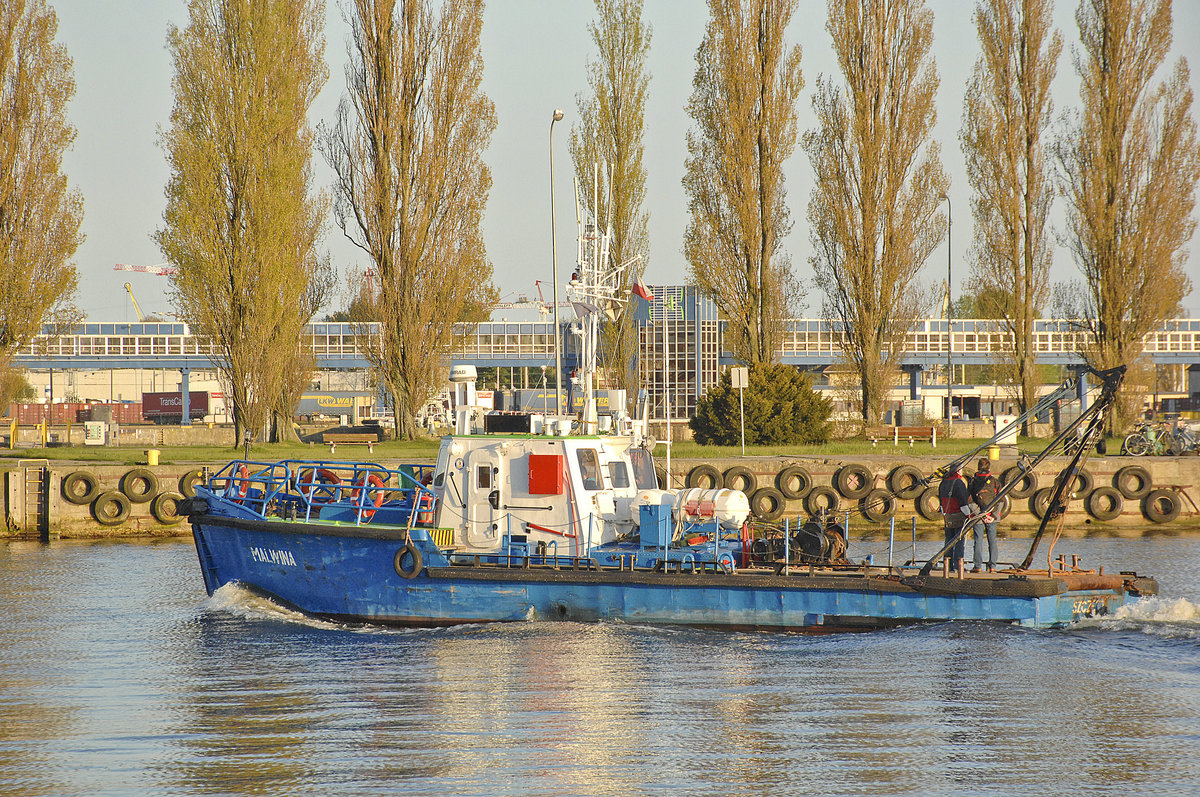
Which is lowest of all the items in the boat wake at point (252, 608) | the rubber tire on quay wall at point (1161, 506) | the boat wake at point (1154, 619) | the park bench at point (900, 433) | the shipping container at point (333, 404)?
the boat wake at point (252, 608)

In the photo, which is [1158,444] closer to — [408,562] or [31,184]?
[408,562]

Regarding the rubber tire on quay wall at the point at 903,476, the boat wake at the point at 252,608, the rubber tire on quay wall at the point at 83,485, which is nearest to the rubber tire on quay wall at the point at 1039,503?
the rubber tire on quay wall at the point at 903,476

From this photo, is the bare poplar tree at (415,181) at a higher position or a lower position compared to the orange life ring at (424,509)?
higher

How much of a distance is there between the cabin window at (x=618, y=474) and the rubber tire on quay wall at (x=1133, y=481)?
15807mm

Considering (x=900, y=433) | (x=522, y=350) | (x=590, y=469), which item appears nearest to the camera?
(x=590, y=469)

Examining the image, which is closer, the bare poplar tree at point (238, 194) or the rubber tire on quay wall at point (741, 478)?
the rubber tire on quay wall at point (741, 478)

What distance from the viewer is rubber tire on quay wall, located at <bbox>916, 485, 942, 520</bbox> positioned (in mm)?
24953

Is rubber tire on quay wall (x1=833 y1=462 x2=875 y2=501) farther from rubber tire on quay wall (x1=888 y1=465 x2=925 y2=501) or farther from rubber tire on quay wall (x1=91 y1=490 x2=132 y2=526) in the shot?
rubber tire on quay wall (x1=91 y1=490 x2=132 y2=526)

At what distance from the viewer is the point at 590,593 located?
43.7 ft

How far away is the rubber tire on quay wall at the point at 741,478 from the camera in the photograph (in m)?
24.7

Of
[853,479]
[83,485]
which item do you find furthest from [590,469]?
[83,485]

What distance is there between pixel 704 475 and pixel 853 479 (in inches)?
139

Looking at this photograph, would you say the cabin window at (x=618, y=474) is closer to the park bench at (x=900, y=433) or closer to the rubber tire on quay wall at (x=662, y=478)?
the rubber tire on quay wall at (x=662, y=478)

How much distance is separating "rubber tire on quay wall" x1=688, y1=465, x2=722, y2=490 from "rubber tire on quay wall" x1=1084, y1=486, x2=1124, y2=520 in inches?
342
